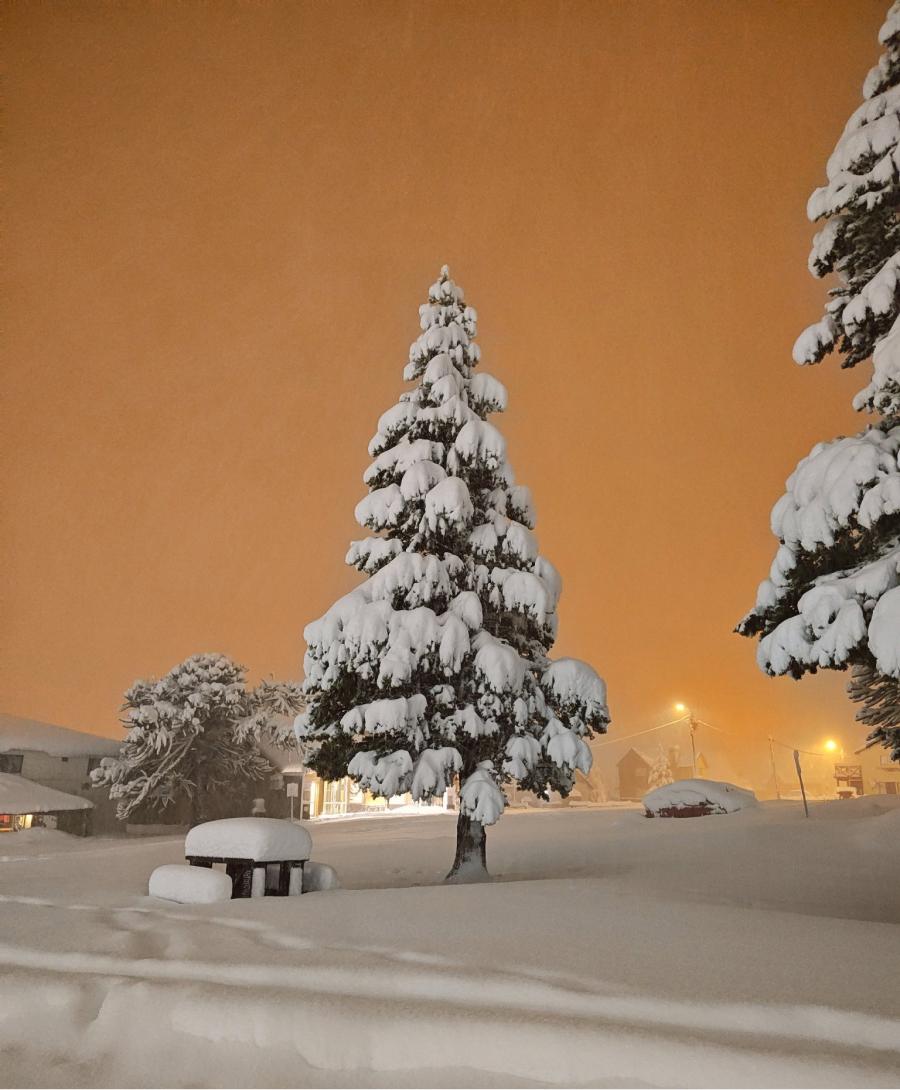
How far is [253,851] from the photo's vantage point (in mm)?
10195

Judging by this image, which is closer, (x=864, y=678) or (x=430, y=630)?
(x=864, y=678)

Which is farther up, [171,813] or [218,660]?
[218,660]

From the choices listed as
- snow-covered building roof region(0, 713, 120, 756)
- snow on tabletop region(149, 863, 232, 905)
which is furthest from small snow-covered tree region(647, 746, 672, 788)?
snow on tabletop region(149, 863, 232, 905)

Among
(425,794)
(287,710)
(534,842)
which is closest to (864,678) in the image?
(425,794)

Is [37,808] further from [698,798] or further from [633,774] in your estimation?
[633,774]

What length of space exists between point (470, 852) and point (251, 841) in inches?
188

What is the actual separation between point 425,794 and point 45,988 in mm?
7904

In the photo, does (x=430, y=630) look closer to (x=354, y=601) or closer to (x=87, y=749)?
(x=354, y=601)

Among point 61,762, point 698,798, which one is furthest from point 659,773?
point 61,762

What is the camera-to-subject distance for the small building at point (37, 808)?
112 feet

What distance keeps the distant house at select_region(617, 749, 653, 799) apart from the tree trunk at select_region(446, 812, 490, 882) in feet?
254

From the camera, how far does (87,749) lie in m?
41.8

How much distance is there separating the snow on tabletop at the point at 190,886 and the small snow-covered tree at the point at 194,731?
2752 cm

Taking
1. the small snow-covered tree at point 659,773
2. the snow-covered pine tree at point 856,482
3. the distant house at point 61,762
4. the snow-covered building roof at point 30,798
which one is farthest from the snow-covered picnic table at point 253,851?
the small snow-covered tree at point 659,773
